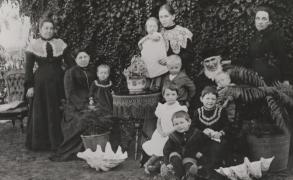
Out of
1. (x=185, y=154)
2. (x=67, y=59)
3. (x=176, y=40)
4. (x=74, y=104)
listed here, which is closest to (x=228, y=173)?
(x=185, y=154)

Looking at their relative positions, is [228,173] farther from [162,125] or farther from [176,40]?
[176,40]

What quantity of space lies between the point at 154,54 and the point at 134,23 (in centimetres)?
138

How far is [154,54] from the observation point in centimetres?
648

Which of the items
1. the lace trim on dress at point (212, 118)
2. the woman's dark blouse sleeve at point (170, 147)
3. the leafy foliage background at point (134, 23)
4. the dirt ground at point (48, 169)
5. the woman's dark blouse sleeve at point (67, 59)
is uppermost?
the leafy foliage background at point (134, 23)

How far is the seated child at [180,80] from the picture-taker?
6031mm

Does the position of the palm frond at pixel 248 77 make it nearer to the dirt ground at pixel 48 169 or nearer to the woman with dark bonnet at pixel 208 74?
the woman with dark bonnet at pixel 208 74

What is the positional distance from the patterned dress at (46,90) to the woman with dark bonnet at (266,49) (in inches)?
114

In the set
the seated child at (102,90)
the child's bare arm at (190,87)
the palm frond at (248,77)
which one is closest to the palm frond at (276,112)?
the palm frond at (248,77)

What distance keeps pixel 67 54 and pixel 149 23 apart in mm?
1602

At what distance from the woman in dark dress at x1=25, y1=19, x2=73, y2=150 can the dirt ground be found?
0.27 m

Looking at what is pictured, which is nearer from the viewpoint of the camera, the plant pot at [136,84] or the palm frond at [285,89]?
the palm frond at [285,89]

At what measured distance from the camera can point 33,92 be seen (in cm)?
722

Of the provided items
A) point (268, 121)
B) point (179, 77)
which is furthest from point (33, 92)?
point (268, 121)

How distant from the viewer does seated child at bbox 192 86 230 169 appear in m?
5.27
